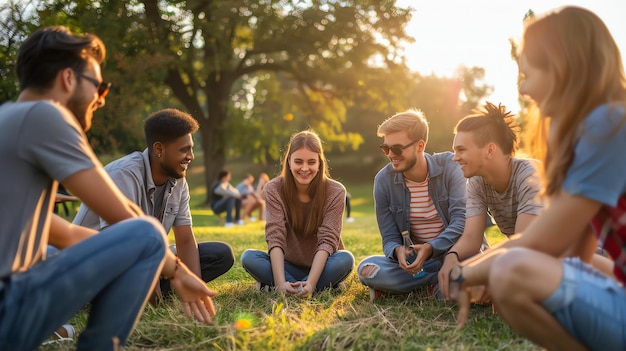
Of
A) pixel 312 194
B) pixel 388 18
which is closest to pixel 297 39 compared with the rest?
pixel 388 18

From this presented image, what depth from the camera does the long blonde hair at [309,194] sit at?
5.13 meters

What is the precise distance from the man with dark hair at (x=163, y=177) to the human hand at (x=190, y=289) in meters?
1.63

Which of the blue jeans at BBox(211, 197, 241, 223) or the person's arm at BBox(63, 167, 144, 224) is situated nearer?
the person's arm at BBox(63, 167, 144, 224)

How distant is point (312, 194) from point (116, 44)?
14158 mm

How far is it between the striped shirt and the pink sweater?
59 centimetres

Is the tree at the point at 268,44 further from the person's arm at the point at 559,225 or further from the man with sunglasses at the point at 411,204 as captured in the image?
the person's arm at the point at 559,225

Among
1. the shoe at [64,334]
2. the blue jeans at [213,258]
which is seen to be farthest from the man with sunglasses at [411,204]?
the shoe at [64,334]

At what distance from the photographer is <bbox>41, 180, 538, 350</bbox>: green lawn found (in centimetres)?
312

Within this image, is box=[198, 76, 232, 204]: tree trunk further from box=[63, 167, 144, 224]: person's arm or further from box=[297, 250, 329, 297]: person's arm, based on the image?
box=[63, 167, 144, 224]: person's arm

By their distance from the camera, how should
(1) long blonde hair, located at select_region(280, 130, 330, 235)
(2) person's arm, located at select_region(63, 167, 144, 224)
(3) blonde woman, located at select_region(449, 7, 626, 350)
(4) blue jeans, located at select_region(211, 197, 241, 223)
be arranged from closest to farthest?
(3) blonde woman, located at select_region(449, 7, 626, 350)
(2) person's arm, located at select_region(63, 167, 144, 224)
(1) long blonde hair, located at select_region(280, 130, 330, 235)
(4) blue jeans, located at select_region(211, 197, 241, 223)

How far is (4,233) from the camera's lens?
2.21 meters

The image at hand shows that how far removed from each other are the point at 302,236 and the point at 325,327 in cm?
187

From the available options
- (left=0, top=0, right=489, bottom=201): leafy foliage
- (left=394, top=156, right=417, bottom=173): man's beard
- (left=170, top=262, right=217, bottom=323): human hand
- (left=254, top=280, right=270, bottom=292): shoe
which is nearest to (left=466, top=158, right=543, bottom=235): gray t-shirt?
(left=394, top=156, right=417, bottom=173): man's beard

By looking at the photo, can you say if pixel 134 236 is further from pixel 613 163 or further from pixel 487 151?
pixel 487 151
